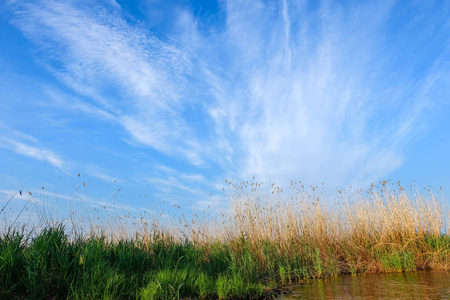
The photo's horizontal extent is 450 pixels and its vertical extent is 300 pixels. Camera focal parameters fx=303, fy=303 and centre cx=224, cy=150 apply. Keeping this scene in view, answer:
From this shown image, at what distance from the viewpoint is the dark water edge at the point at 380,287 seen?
435 cm

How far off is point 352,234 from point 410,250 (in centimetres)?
128

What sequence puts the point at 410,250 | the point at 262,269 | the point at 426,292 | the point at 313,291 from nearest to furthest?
the point at 426,292
the point at 313,291
the point at 262,269
the point at 410,250

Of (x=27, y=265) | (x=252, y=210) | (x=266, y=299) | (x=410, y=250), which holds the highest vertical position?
(x=252, y=210)

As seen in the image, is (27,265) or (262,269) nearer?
(27,265)

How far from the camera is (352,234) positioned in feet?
25.6

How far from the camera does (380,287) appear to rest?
16.2 feet

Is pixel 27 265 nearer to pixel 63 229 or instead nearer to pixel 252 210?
pixel 63 229

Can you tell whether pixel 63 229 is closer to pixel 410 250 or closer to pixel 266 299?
pixel 266 299

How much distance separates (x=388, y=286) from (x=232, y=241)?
358 centimetres

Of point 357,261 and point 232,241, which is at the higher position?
point 232,241

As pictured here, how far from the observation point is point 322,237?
7578mm

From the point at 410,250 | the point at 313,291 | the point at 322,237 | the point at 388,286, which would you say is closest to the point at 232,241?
the point at 322,237

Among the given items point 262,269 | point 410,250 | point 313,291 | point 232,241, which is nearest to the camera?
point 313,291

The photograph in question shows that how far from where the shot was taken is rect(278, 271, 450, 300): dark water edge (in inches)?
171
